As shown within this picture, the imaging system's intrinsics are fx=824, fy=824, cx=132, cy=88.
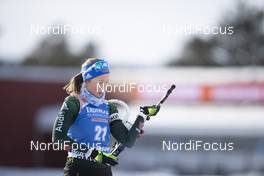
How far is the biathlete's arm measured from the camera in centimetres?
490

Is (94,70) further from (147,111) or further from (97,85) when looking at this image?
(147,111)

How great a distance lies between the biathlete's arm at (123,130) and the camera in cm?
490

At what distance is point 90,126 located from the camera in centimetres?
479

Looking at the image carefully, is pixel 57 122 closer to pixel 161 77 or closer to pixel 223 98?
pixel 161 77

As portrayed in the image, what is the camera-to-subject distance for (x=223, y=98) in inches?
477

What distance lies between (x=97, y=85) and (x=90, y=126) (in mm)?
275

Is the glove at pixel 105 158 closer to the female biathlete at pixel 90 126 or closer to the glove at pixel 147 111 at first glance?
the female biathlete at pixel 90 126

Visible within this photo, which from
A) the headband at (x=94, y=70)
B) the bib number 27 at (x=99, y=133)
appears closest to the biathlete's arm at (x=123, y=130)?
the bib number 27 at (x=99, y=133)

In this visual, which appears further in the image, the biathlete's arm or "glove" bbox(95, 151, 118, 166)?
the biathlete's arm

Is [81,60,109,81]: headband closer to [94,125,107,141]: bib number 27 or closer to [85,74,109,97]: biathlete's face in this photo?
[85,74,109,97]: biathlete's face

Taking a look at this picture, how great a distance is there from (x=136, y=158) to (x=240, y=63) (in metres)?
11.3

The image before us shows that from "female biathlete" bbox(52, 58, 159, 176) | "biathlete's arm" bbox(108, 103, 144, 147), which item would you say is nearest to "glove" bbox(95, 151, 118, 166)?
"female biathlete" bbox(52, 58, 159, 176)

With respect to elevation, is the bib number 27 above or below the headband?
below

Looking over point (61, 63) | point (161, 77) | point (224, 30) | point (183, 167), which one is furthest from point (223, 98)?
point (61, 63)
